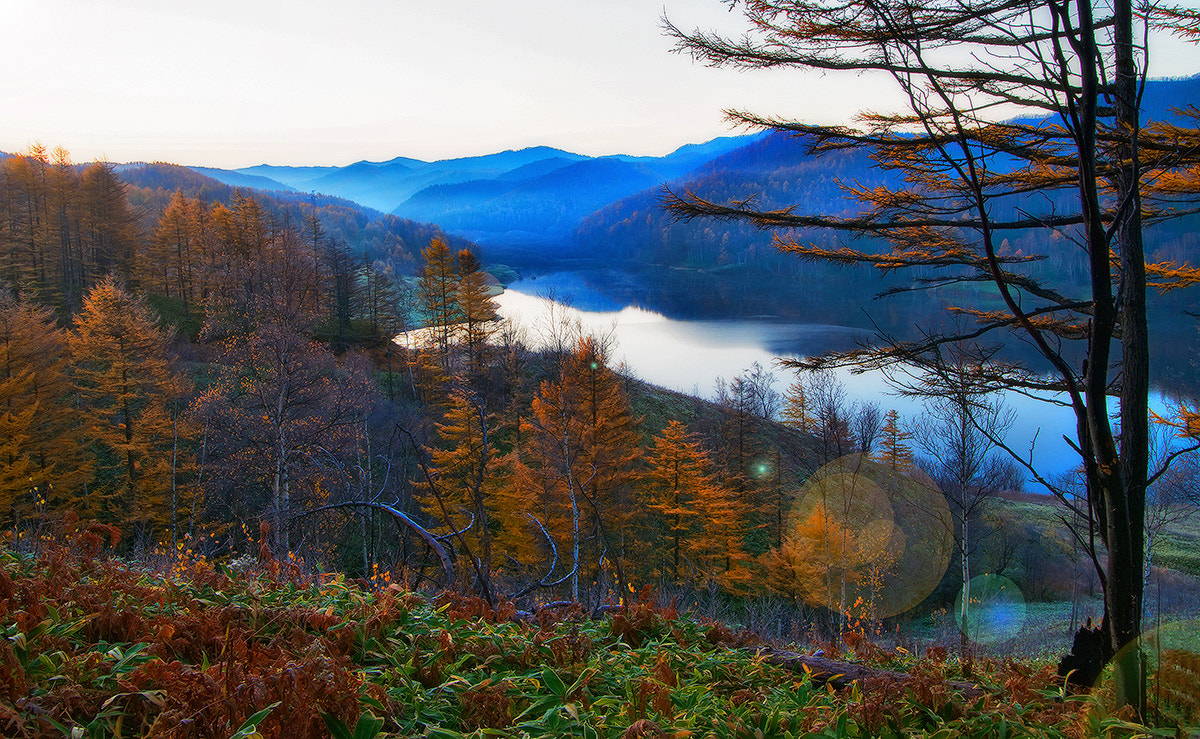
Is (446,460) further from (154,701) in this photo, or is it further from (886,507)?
(154,701)

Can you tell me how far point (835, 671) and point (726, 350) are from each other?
55048mm

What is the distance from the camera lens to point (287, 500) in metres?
15.9

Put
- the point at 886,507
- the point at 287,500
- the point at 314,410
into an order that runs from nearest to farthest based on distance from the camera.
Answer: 1. the point at 287,500
2. the point at 314,410
3. the point at 886,507

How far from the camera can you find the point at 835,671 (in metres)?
2.92

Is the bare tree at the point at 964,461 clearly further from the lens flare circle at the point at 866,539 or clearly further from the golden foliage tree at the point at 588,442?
the golden foliage tree at the point at 588,442

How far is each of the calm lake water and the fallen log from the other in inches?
952

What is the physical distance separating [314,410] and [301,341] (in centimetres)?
307

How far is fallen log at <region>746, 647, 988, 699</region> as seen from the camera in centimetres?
266

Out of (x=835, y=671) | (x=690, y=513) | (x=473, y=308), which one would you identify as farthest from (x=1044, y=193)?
(x=473, y=308)

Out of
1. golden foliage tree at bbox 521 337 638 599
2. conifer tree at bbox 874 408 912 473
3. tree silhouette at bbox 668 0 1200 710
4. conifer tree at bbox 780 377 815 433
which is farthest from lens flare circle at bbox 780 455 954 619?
tree silhouette at bbox 668 0 1200 710

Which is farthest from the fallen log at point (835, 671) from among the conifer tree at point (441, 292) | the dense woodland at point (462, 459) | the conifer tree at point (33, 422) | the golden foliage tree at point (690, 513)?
the conifer tree at point (441, 292)

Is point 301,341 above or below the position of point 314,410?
above

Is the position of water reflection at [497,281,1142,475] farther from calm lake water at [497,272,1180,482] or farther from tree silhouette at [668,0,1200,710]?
tree silhouette at [668,0,1200,710]

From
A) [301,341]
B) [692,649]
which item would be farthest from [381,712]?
[301,341]
